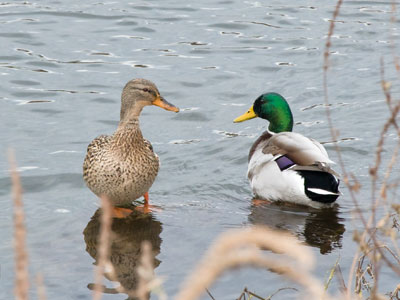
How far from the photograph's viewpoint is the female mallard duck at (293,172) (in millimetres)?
6438

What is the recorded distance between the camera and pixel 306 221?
649cm

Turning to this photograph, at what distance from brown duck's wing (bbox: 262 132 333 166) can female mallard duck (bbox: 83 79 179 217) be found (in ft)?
3.50

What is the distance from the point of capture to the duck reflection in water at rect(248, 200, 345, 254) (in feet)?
19.6

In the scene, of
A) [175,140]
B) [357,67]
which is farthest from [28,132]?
[357,67]

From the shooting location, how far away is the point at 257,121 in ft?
31.8

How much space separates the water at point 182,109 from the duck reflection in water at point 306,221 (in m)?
0.02

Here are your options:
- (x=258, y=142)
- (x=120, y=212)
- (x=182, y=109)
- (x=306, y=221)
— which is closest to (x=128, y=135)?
(x=120, y=212)

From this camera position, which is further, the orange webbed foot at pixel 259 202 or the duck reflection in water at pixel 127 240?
the orange webbed foot at pixel 259 202

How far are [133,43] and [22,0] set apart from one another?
2.79m

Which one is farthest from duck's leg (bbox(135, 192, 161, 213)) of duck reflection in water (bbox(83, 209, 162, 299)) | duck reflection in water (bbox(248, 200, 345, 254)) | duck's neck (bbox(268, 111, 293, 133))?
duck's neck (bbox(268, 111, 293, 133))

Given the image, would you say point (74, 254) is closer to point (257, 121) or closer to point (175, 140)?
point (175, 140)

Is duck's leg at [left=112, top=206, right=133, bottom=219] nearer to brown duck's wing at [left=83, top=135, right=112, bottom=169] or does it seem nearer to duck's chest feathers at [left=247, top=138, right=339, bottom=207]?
brown duck's wing at [left=83, top=135, right=112, bottom=169]

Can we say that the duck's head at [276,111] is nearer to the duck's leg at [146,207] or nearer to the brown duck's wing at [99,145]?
the duck's leg at [146,207]

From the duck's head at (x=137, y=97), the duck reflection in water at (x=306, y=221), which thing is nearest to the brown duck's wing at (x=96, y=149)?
the duck's head at (x=137, y=97)
